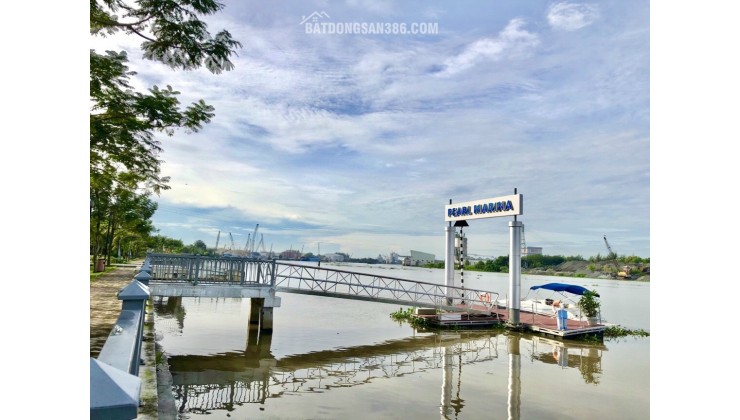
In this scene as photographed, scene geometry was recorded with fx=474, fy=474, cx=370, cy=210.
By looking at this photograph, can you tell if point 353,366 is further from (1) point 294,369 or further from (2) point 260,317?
(2) point 260,317

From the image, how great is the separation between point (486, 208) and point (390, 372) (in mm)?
7828

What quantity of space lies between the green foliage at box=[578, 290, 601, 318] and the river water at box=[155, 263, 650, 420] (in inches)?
40.9

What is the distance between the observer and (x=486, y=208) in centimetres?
1559

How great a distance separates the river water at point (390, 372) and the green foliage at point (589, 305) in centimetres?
104

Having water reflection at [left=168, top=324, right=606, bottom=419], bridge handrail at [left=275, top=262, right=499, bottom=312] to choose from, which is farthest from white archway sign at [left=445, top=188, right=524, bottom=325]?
water reflection at [left=168, top=324, right=606, bottom=419]

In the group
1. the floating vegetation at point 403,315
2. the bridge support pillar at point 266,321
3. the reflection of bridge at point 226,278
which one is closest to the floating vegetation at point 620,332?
the floating vegetation at point 403,315

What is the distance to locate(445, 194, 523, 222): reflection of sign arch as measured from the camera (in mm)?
14508

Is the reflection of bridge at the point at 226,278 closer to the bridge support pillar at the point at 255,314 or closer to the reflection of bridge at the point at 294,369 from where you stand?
the bridge support pillar at the point at 255,314

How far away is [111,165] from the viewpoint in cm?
946

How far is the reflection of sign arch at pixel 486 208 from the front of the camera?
47.6 ft

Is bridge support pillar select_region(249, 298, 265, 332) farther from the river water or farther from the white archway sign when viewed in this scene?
the white archway sign
